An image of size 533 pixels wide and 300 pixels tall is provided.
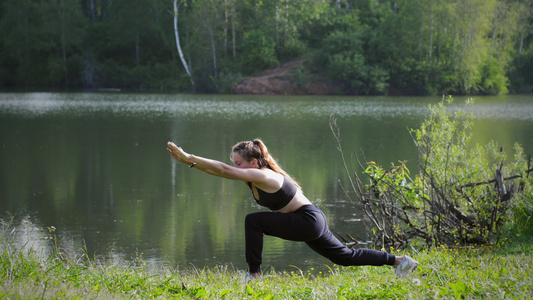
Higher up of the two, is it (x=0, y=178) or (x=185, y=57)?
(x=185, y=57)

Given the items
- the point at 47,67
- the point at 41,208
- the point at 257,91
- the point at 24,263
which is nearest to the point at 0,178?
the point at 41,208

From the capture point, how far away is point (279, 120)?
27.0 m

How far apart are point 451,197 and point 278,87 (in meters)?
41.5

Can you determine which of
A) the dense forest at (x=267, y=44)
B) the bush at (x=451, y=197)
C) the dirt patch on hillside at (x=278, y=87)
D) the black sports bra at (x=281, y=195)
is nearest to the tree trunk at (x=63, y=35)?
the dense forest at (x=267, y=44)

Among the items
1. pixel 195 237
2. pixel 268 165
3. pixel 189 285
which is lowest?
pixel 195 237

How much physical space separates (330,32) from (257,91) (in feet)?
29.6

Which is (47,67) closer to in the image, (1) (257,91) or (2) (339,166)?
(1) (257,91)

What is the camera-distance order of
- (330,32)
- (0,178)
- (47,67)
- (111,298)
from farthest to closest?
(47,67)
(330,32)
(0,178)
(111,298)

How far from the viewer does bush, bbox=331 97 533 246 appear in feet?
24.9

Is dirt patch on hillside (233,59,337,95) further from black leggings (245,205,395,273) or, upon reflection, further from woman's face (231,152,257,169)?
black leggings (245,205,395,273)

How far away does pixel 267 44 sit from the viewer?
175ft

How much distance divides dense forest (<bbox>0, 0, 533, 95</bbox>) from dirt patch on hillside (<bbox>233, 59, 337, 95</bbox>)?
610 mm

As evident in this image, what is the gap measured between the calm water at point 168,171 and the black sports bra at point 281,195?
254cm

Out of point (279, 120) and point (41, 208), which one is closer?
point (41, 208)
